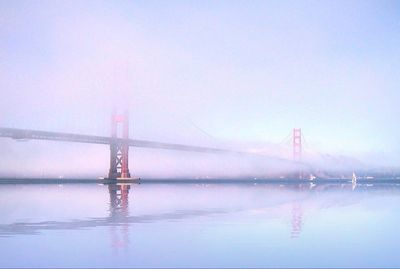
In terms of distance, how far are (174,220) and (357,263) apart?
9.00m

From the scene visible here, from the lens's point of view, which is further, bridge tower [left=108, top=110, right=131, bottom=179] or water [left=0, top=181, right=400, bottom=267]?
bridge tower [left=108, top=110, right=131, bottom=179]

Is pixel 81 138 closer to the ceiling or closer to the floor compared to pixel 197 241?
closer to the ceiling

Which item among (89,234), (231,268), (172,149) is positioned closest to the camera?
(231,268)

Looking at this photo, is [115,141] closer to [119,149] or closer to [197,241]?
[119,149]

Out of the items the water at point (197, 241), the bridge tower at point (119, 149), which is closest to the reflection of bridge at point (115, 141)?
the bridge tower at point (119, 149)

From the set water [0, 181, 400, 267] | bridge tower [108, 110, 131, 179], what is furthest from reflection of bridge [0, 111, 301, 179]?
water [0, 181, 400, 267]

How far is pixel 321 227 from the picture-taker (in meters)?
16.1

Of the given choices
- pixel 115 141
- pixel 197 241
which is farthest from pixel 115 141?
pixel 197 241

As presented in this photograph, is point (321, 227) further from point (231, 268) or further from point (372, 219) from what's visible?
point (231, 268)

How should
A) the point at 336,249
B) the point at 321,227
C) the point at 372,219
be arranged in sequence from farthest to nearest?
the point at 372,219, the point at 321,227, the point at 336,249

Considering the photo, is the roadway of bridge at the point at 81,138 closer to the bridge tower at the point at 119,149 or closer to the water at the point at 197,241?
the bridge tower at the point at 119,149

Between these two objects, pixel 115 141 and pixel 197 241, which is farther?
pixel 115 141

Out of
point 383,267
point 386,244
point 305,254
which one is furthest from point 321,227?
point 383,267

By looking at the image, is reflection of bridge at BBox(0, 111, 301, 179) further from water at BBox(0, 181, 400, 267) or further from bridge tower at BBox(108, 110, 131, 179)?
water at BBox(0, 181, 400, 267)
